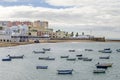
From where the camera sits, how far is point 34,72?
231 feet

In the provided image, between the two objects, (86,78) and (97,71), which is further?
(97,71)

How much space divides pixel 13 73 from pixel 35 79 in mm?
9398

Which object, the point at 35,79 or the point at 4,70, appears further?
the point at 4,70

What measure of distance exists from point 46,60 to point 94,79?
38889 mm

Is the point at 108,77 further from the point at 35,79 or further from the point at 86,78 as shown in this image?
the point at 35,79

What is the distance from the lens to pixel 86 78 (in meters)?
62.1

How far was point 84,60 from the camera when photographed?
318ft

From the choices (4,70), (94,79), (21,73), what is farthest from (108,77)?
(4,70)

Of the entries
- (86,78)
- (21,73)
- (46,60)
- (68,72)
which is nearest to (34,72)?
(21,73)

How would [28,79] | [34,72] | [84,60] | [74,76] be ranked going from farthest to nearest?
[84,60]
[34,72]
[74,76]
[28,79]

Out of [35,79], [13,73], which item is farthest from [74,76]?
[13,73]

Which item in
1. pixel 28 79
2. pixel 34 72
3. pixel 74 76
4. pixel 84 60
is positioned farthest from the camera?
pixel 84 60

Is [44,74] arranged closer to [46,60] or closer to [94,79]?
[94,79]

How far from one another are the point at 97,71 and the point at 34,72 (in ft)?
43.1
